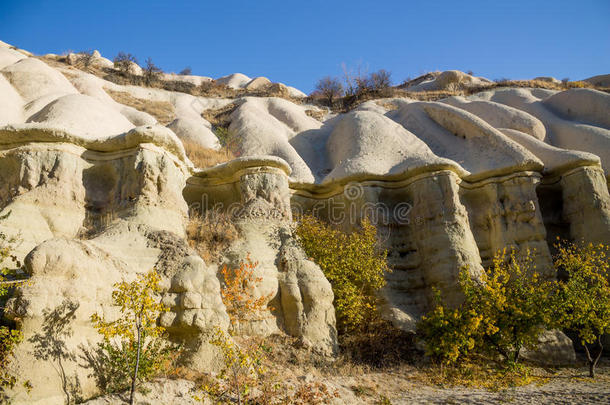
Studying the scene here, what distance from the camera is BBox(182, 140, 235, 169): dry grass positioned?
1595 centimetres

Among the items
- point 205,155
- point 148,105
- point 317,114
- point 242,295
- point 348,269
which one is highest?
point 148,105

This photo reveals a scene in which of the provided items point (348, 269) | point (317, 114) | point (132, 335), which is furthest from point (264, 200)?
point (317, 114)

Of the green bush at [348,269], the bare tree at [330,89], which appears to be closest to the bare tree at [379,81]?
the bare tree at [330,89]

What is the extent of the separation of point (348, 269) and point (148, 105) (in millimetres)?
18521

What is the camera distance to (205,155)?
55.8 ft

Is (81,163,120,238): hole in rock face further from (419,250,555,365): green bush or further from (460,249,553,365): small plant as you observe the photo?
(460,249,553,365): small plant

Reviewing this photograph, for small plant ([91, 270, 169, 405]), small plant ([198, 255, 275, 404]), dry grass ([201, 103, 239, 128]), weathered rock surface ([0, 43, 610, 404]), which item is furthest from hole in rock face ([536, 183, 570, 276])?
dry grass ([201, 103, 239, 128])

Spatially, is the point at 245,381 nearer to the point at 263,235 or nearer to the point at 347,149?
the point at 263,235

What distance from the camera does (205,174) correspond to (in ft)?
44.2

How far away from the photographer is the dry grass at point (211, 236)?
9883 millimetres

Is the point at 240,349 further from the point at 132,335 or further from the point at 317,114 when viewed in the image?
the point at 317,114

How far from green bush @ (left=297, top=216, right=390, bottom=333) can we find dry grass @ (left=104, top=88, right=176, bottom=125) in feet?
49.6

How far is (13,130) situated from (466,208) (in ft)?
42.7

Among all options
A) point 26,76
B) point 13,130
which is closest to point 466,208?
point 13,130
